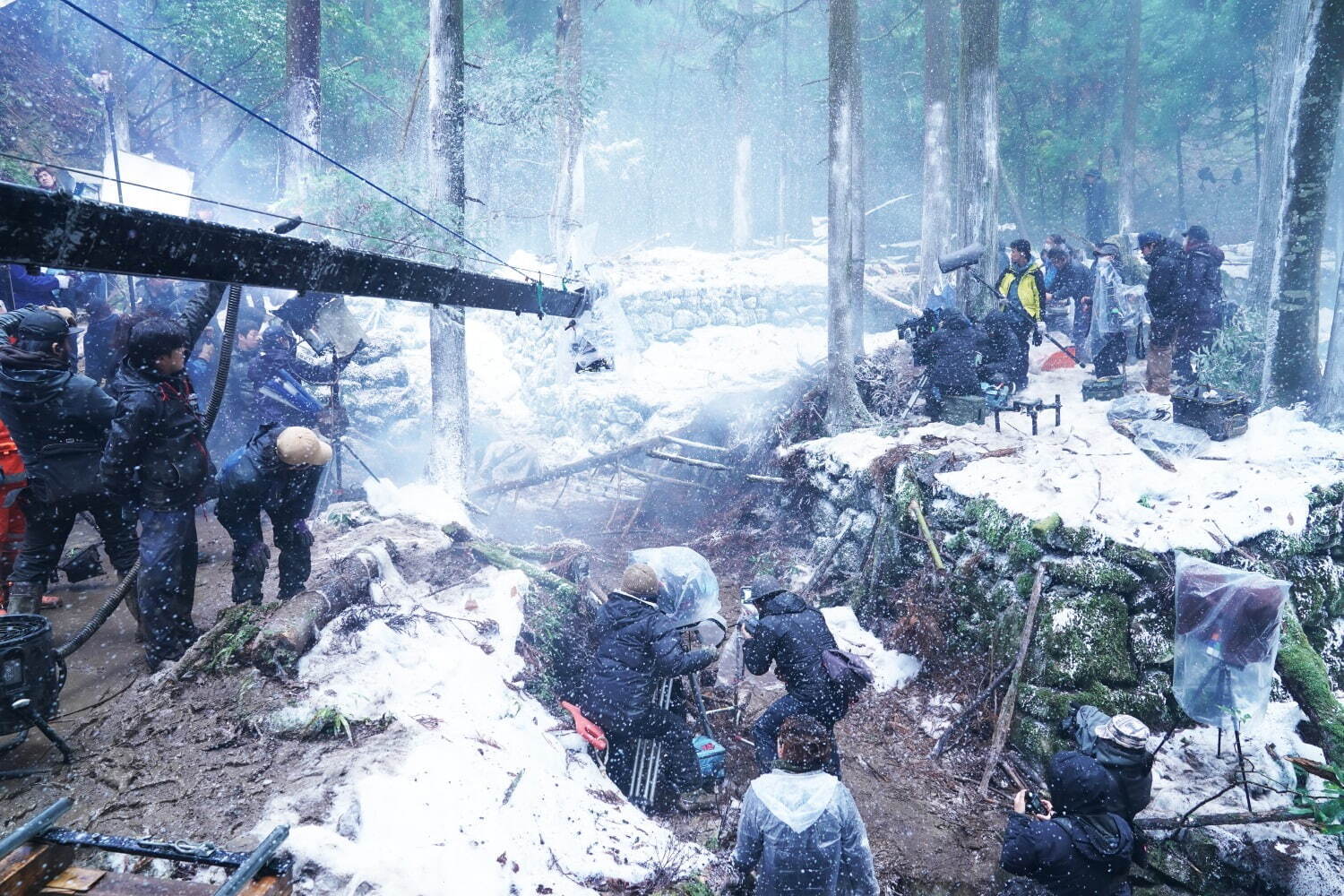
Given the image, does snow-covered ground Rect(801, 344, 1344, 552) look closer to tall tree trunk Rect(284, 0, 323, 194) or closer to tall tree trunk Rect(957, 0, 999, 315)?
tall tree trunk Rect(957, 0, 999, 315)

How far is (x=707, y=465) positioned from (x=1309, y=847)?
25.2 feet

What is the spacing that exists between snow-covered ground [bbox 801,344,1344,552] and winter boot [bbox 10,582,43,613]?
7.74 meters

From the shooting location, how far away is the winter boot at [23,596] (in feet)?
16.6

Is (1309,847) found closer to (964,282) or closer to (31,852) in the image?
(31,852)

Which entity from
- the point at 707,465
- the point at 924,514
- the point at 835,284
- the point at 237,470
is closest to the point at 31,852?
the point at 237,470

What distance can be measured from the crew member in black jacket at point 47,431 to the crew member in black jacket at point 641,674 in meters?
3.86

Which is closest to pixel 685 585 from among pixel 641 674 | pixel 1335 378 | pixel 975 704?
pixel 641 674

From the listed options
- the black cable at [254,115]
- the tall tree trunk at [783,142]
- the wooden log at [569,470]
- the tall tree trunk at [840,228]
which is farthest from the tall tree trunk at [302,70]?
the tall tree trunk at [783,142]

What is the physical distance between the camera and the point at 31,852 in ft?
6.98

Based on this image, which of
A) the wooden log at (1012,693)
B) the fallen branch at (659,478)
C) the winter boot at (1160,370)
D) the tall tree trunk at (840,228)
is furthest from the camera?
the fallen branch at (659,478)


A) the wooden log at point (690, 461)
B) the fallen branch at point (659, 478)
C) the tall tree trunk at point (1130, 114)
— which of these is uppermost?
the tall tree trunk at point (1130, 114)

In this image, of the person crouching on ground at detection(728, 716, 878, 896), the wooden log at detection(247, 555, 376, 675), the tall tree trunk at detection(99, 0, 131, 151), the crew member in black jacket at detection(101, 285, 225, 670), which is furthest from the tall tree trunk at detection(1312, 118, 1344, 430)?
the tall tree trunk at detection(99, 0, 131, 151)

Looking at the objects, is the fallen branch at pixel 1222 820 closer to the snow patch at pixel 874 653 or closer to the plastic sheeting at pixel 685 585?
the snow patch at pixel 874 653

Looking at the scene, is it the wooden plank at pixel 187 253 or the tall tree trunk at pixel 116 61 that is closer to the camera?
the wooden plank at pixel 187 253
